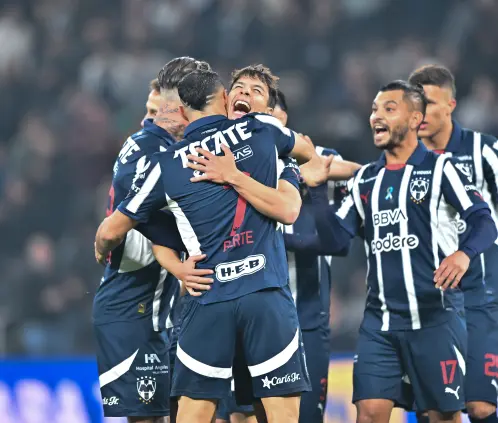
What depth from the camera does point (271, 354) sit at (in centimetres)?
477

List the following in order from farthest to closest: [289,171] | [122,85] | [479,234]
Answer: [122,85]
[479,234]
[289,171]

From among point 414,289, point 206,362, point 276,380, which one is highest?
point 414,289

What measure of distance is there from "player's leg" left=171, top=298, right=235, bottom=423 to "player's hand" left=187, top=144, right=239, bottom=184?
59 centimetres

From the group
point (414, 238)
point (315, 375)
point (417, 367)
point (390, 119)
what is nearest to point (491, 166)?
point (390, 119)

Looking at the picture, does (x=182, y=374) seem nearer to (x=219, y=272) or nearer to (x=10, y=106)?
(x=219, y=272)

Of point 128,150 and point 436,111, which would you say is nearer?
point 128,150

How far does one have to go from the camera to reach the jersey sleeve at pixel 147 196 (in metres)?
4.93

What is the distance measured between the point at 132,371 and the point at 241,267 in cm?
128

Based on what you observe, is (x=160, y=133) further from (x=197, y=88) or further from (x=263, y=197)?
(x=263, y=197)

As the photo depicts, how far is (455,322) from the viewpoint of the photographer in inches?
229

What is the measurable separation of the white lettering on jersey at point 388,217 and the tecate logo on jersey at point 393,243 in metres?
0.07

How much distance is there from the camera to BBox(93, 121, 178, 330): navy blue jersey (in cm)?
574

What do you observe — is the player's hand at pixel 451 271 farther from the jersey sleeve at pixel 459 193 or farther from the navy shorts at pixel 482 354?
the navy shorts at pixel 482 354

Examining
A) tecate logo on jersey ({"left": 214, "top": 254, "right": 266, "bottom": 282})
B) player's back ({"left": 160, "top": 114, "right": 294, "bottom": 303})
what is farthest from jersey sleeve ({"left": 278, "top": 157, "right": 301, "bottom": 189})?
tecate logo on jersey ({"left": 214, "top": 254, "right": 266, "bottom": 282})
